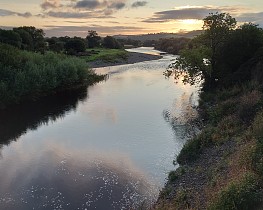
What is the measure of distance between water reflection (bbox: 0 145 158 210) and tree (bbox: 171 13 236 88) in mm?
20875

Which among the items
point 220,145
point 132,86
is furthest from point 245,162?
point 132,86

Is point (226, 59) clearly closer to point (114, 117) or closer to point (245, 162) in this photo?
point (114, 117)

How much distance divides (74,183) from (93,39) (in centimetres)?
11827

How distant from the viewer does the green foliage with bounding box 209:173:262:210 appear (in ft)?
37.4

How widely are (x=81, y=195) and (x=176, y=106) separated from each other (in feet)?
77.7

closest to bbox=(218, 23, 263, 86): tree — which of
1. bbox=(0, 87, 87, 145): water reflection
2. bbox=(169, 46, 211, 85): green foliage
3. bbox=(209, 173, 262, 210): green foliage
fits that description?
bbox=(169, 46, 211, 85): green foliage

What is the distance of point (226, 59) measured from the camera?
40.8 metres

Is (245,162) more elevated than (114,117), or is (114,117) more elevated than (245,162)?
(245,162)

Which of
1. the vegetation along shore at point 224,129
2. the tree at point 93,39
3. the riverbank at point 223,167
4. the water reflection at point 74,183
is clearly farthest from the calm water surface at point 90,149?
the tree at point 93,39

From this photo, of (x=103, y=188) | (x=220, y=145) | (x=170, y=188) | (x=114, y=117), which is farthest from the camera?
(x=114, y=117)

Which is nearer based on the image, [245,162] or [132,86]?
[245,162]

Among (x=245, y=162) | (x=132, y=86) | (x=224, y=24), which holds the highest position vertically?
(x=224, y=24)

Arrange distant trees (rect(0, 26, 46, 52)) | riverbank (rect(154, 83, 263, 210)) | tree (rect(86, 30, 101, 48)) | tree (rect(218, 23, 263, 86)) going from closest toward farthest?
riverbank (rect(154, 83, 263, 210)) → tree (rect(218, 23, 263, 86)) → distant trees (rect(0, 26, 46, 52)) → tree (rect(86, 30, 101, 48))

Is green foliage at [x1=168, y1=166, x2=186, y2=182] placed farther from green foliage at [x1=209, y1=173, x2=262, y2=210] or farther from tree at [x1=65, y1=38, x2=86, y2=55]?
tree at [x1=65, y1=38, x2=86, y2=55]
